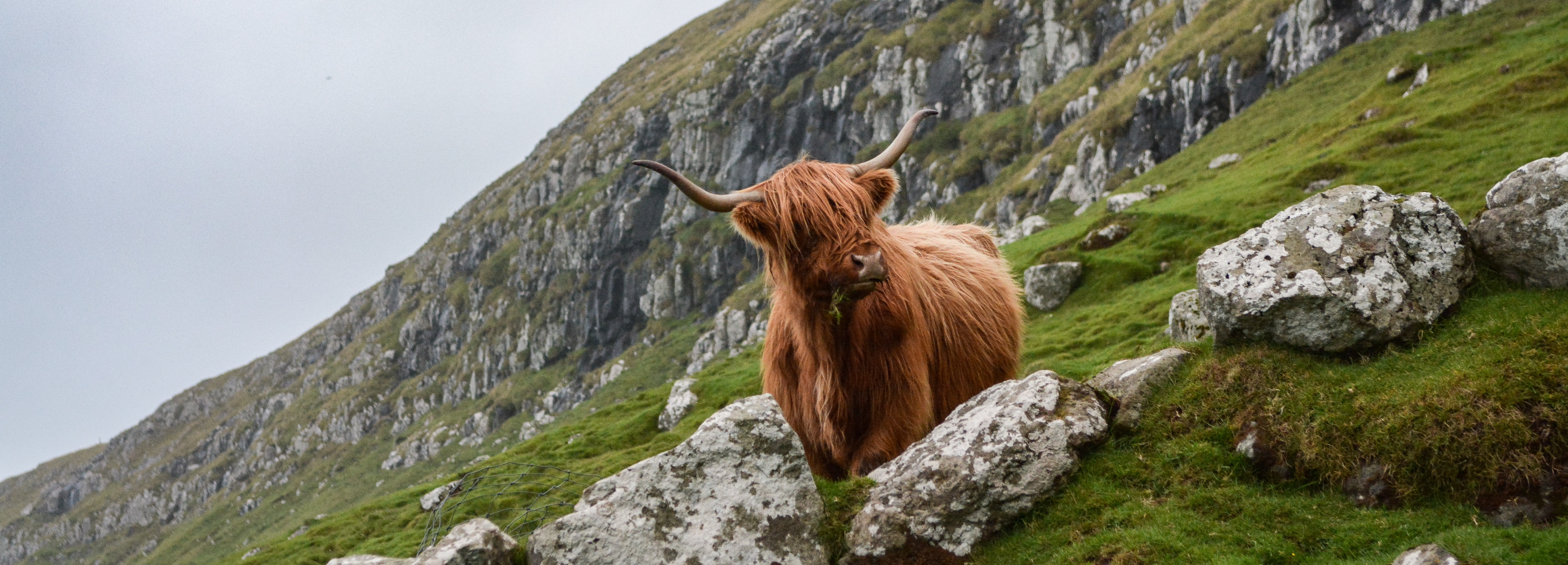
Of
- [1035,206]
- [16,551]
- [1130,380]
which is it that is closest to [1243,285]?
[1130,380]

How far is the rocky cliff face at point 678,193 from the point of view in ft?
198

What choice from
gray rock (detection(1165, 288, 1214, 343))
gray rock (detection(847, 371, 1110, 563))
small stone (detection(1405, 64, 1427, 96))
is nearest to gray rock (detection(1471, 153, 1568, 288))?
gray rock (detection(1165, 288, 1214, 343))

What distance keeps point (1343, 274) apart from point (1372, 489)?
5.63ft

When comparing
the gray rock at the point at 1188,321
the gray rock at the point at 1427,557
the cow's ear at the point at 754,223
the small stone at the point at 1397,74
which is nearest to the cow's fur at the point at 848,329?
the cow's ear at the point at 754,223

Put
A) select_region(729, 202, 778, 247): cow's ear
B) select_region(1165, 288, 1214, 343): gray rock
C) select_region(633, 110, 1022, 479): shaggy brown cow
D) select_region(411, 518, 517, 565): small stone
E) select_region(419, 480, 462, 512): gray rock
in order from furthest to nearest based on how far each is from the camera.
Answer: select_region(419, 480, 462, 512): gray rock < select_region(1165, 288, 1214, 343): gray rock < select_region(729, 202, 778, 247): cow's ear < select_region(633, 110, 1022, 479): shaggy brown cow < select_region(411, 518, 517, 565): small stone

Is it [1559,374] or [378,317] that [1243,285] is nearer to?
[1559,374]

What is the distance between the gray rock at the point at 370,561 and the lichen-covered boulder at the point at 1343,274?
611cm

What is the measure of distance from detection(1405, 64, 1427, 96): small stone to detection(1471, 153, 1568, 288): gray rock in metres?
32.8

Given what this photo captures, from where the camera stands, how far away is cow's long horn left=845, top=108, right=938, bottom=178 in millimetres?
6453

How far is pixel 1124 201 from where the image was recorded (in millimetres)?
36125

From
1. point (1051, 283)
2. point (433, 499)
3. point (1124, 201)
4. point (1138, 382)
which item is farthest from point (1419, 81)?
point (433, 499)

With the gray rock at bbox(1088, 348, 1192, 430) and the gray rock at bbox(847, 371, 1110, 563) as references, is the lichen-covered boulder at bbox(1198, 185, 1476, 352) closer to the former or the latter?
the gray rock at bbox(1088, 348, 1192, 430)

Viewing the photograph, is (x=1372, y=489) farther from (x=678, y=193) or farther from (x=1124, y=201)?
(x=678, y=193)

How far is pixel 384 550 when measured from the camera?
59.8ft
